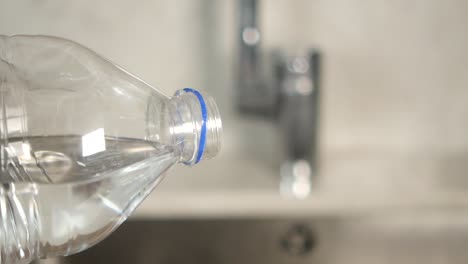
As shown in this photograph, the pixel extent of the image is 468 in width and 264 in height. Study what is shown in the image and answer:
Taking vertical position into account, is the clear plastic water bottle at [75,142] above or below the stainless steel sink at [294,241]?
above

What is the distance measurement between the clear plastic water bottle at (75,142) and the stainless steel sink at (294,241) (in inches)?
21.4

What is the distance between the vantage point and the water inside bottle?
1.13 feet

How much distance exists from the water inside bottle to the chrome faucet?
1.60 ft

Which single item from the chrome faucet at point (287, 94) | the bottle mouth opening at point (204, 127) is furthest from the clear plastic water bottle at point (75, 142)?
the chrome faucet at point (287, 94)

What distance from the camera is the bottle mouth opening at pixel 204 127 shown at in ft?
1.09

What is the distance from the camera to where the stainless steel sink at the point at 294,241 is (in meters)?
0.92

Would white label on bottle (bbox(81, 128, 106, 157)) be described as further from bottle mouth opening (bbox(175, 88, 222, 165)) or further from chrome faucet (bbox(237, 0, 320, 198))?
chrome faucet (bbox(237, 0, 320, 198))

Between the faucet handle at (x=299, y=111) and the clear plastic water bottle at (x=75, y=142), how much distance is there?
0.50 meters

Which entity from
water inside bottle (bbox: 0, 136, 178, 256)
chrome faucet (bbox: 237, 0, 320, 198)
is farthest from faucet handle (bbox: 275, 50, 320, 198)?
water inside bottle (bbox: 0, 136, 178, 256)

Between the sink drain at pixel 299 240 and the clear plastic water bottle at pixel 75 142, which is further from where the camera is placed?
the sink drain at pixel 299 240

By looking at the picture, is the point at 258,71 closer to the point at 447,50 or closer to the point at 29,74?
the point at 447,50

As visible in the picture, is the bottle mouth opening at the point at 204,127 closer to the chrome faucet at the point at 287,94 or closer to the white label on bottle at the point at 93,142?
the white label on bottle at the point at 93,142

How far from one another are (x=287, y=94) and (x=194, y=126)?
0.55m

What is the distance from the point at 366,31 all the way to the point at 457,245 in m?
0.40
